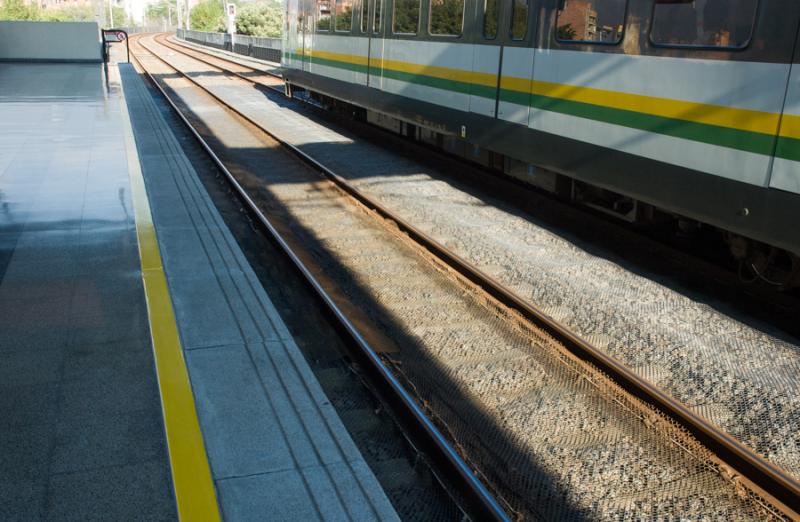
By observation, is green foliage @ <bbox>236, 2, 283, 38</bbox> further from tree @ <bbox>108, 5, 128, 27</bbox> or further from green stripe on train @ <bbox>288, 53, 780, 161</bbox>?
tree @ <bbox>108, 5, 128, 27</bbox>

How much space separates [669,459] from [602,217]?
18.3 feet

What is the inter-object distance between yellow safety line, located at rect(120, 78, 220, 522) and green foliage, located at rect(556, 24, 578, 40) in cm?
489

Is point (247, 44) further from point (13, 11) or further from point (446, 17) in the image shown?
point (446, 17)

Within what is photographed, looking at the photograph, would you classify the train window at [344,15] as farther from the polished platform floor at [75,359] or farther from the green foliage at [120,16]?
the green foliage at [120,16]

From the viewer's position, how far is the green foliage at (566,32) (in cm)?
809

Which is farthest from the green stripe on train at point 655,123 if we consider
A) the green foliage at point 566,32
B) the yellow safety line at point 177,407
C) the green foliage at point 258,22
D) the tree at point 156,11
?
the tree at point 156,11

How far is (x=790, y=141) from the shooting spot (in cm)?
563

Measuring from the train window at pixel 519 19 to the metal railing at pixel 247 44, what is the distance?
24.0 meters

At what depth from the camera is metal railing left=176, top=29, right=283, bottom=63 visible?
40722 mm

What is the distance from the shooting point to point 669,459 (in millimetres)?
4363

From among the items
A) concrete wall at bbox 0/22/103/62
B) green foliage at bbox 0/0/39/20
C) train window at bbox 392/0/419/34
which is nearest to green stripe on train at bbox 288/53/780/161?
train window at bbox 392/0/419/34

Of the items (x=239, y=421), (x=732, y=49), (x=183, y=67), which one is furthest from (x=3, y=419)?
(x=183, y=67)

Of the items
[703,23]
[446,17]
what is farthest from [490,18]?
[703,23]

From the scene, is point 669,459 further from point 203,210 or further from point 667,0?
point 203,210
